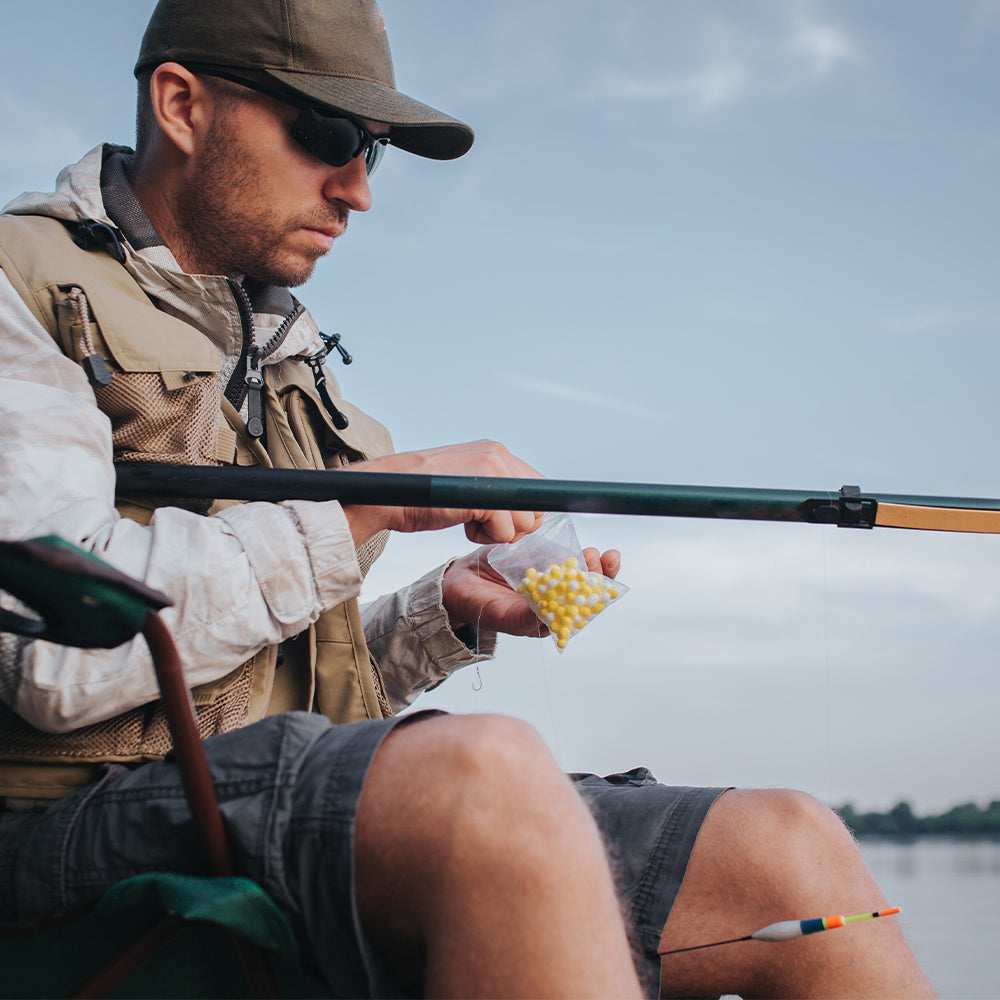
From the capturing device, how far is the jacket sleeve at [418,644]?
6.68 feet

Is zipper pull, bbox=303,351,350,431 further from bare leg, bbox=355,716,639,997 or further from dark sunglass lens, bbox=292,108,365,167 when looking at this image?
bare leg, bbox=355,716,639,997

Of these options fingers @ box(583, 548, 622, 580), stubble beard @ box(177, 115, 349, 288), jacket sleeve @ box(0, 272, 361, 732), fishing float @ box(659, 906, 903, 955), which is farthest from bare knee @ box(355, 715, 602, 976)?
stubble beard @ box(177, 115, 349, 288)

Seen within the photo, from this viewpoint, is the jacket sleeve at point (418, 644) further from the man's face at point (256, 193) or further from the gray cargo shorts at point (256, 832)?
the gray cargo shorts at point (256, 832)

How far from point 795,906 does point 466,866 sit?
68 centimetres

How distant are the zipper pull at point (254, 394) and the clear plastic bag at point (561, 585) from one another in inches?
21.5

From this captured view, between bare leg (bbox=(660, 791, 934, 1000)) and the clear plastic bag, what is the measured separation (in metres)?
0.41

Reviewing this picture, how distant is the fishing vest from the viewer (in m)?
1.28

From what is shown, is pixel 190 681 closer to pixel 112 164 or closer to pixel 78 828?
pixel 78 828

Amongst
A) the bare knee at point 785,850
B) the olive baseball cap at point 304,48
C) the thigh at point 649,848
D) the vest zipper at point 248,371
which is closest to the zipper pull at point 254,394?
the vest zipper at point 248,371

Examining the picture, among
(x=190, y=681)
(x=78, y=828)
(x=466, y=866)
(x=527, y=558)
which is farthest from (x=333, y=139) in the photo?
(x=466, y=866)

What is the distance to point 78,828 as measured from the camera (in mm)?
1133

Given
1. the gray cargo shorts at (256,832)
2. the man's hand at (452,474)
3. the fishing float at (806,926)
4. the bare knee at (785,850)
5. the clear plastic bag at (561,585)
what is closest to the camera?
the gray cargo shorts at (256,832)

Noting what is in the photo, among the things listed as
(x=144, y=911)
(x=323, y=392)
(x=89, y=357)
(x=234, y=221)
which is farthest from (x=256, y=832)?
(x=234, y=221)

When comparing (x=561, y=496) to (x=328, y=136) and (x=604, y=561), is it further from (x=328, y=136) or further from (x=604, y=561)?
(x=328, y=136)
